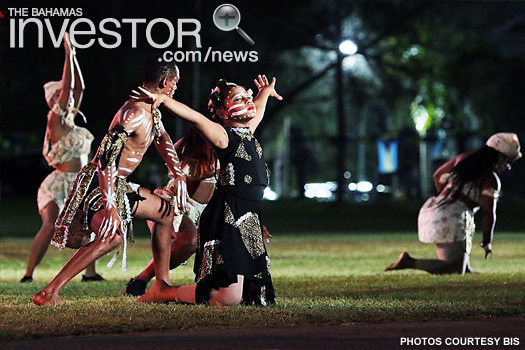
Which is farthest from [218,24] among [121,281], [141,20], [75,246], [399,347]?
[399,347]

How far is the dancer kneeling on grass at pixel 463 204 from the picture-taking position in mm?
12602

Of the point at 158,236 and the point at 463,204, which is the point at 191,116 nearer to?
the point at 158,236

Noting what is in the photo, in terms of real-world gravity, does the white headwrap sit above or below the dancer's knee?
above

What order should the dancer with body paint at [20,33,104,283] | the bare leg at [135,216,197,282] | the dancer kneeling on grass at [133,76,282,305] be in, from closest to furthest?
the dancer kneeling on grass at [133,76,282,305], the bare leg at [135,216,197,282], the dancer with body paint at [20,33,104,283]

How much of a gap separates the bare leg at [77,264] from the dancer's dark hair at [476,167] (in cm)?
486

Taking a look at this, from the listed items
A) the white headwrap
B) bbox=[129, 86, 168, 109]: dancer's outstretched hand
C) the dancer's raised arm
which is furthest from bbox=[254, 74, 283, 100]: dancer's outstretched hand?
the white headwrap

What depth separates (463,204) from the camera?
12.9 meters

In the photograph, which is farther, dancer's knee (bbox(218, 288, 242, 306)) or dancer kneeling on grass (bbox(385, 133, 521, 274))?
dancer kneeling on grass (bbox(385, 133, 521, 274))

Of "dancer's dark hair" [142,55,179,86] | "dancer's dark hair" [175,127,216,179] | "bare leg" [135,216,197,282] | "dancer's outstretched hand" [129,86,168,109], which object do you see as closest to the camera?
"dancer's outstretched hand" [129,86,168,109]

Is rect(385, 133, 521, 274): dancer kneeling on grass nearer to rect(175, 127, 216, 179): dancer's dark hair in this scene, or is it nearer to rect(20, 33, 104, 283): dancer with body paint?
rect(175, 127, 216, 179): dancer's dark hair

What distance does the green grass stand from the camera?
26.6ft

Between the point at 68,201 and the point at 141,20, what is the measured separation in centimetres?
2233

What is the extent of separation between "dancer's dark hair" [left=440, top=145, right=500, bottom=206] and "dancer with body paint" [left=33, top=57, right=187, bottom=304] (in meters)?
4.39

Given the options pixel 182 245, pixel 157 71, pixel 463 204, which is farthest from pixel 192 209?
pixel 463 204
